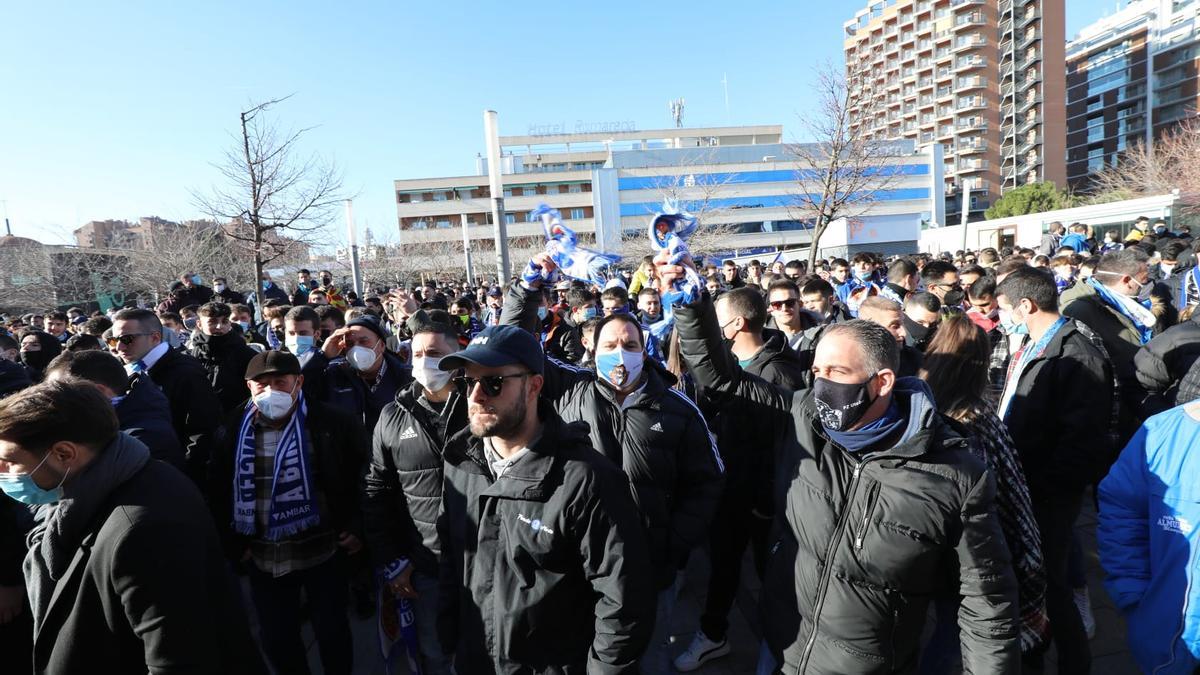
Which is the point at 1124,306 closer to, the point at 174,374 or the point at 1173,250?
the point at 1173,250

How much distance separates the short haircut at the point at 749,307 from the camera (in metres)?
3.67

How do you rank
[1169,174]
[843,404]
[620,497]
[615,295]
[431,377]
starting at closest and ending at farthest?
[620,497]
[843,404]
[431,377]
[615,295]
[1169,174]

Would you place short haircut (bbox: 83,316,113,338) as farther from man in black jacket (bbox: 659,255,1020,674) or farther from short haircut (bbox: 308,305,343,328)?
man in black jacket (bbox: 659,255,1020,674)

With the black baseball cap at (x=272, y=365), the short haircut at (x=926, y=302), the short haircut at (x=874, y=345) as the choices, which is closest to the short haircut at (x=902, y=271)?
the short haircut at (x=926, y=302)

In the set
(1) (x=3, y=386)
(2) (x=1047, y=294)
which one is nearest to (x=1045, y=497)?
(2) (x=1047, y=294)

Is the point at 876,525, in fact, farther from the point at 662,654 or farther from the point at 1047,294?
the point at 1047,294

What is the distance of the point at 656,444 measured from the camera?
117 inches

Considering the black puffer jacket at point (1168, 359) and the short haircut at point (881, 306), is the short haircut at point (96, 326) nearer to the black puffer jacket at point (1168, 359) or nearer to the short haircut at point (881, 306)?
the short haircut at point (881, 306)

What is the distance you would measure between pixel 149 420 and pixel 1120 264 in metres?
5.99

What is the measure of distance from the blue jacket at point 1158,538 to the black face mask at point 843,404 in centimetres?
88

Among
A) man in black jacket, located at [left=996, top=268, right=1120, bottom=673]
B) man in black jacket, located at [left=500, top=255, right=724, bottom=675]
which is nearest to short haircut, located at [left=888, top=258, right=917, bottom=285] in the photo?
man in black jacket, located at [left=996, top=268, right=1120, bottom=673]

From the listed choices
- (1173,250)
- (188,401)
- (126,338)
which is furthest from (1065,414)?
(1173,250)

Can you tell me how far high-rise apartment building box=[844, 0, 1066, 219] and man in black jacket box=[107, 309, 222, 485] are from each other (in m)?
77.4

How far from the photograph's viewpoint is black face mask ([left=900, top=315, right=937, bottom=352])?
14.1ft
